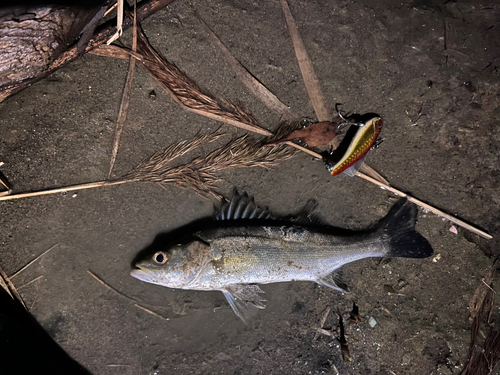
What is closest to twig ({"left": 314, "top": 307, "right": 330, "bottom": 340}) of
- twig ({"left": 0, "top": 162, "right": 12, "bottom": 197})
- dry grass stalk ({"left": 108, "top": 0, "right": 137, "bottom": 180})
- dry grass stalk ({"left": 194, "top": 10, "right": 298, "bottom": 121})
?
dry grass stalk ({"left": 194, "top": 10, "right": 298, "bottom": 121})

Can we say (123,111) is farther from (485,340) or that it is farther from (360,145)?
(485,340)

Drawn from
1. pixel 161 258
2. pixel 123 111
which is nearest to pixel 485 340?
pixel 161 258

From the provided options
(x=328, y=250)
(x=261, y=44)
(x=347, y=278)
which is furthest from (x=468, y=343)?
(x=261, y=44)

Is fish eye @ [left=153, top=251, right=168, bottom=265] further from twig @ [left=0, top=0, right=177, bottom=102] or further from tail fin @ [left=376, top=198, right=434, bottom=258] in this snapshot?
tail fin @ [left=376, top=198, right=434, bottom=258]

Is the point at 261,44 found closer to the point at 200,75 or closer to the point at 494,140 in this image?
the point at 200,75

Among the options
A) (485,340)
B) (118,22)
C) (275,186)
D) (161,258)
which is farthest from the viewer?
(485,340)
